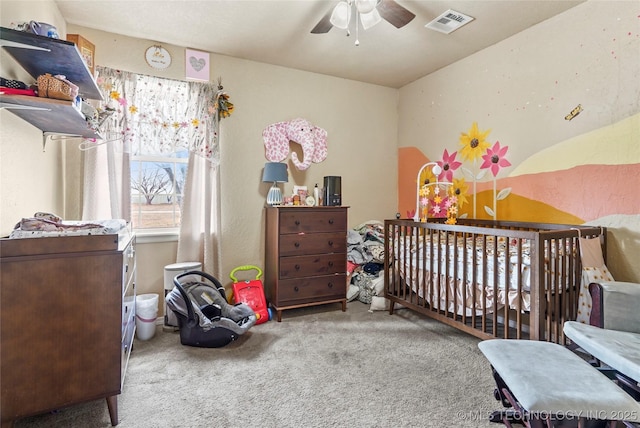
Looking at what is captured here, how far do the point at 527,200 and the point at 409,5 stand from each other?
1.85 m

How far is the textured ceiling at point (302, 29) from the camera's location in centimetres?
233

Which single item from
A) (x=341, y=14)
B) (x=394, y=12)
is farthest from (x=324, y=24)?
(x=394, y=12)

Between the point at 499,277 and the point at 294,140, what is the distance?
2354 mm

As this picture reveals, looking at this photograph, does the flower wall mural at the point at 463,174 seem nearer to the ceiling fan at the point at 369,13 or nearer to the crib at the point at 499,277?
the crib at the point at 499,277

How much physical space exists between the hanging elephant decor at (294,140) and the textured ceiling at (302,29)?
634 millimetres

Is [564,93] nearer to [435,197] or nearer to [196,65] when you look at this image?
[435,197]

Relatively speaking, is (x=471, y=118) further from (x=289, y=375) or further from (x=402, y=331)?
(x=289, y=375)

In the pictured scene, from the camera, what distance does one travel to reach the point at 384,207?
161 inches

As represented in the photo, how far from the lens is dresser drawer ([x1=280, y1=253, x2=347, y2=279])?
116 inches

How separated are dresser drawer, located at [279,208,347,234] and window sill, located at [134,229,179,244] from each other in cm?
102

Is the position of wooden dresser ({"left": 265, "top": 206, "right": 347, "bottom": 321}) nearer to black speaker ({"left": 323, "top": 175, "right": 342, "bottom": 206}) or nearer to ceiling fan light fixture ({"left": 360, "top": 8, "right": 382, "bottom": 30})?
black speaker ({"left": 323, "top": 175, "right": 342, "bottom": 206})

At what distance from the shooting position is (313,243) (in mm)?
3033

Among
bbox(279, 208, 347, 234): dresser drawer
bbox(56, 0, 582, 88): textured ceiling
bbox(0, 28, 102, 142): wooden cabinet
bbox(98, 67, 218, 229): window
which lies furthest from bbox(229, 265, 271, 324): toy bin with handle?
bbox(56, 0, 582, 88): textured ceiling

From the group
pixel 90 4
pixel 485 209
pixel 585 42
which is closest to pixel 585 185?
pixel 485 209
